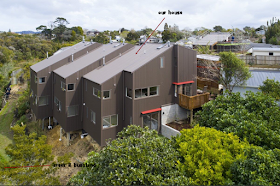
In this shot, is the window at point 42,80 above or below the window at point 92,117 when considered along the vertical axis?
→ above

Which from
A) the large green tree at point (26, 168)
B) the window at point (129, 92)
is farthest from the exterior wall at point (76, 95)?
the large green tree at point (26, 168)

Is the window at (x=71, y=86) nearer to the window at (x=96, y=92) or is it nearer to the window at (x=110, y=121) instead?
the window at (x=96, y=92)

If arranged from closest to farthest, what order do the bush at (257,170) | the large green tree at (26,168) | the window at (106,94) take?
the bush at (257,170)
the large green tree at (26,168)
the window at (106,94)

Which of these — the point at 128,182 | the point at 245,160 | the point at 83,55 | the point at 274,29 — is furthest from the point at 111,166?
the point at 274,29

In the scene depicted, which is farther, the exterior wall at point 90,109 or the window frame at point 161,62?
the window frame at point 161,62

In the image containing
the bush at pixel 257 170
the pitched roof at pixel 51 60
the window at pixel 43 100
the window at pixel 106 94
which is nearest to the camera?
the bush at pixel 257 170

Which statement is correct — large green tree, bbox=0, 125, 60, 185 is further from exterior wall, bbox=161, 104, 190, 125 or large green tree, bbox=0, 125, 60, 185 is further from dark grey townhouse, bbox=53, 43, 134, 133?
exterior wall, bbox=161, 104, 190, 125

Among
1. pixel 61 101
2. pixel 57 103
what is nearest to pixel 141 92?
pixel 61 101

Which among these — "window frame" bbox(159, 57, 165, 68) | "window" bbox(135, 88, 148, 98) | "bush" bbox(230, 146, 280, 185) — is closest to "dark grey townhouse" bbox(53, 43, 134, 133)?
"window" bbox(135, 88, 148, 98)

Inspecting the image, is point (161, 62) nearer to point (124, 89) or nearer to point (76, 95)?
point (124, 89)
